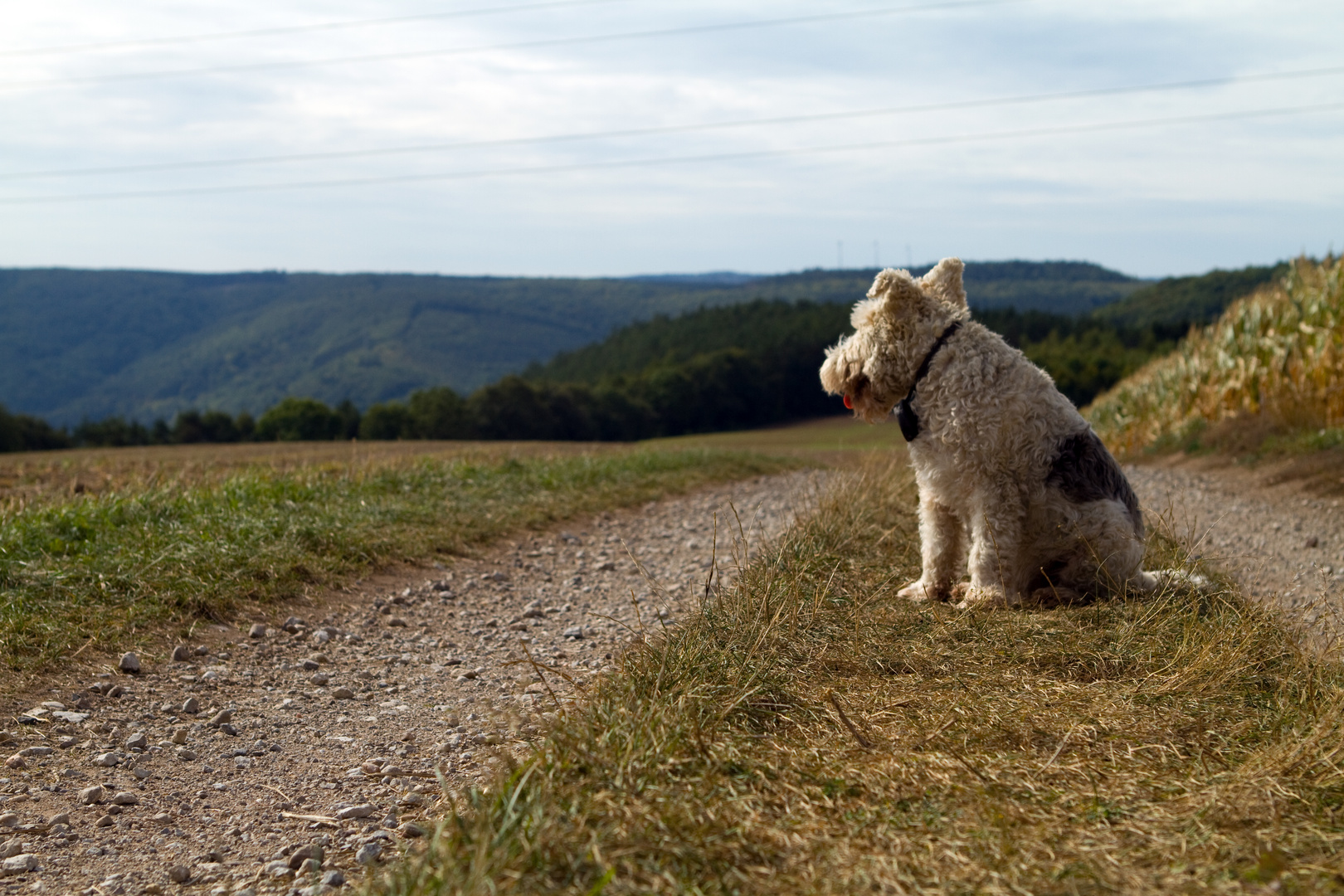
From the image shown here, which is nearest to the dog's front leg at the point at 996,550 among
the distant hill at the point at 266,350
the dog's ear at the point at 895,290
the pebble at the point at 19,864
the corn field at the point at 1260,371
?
the dog's ear at the point at 895,290

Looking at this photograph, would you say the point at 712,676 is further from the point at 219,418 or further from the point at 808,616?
the point at 219,418

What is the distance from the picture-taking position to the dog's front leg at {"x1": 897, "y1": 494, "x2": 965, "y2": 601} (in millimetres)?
5594

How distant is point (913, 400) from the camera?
5.40 meters

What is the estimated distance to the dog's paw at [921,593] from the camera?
5664 millimetres

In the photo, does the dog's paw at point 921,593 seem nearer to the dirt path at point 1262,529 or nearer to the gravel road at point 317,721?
the gravel road at point 317,721

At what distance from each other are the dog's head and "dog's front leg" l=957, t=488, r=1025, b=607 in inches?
32.0

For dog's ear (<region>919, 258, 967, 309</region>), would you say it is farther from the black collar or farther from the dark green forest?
the dark green forest

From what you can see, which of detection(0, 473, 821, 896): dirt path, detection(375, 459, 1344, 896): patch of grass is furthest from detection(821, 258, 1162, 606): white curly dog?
detection(0, 473, 821, 896): dirt path

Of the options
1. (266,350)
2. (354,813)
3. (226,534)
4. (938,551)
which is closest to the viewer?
(354,813)

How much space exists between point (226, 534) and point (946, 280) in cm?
561

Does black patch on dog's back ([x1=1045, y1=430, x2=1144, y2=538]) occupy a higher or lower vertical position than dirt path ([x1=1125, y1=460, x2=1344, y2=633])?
higher

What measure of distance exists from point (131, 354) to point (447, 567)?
209960mm

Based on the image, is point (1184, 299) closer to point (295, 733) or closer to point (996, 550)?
point (996, 550)

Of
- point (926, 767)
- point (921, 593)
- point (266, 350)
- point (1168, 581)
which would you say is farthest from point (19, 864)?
point (266, 350)
